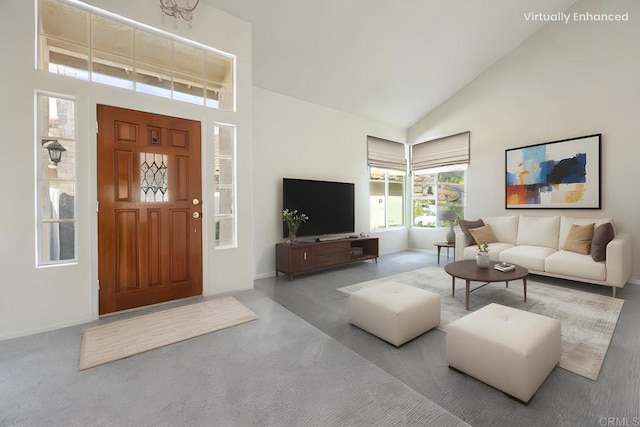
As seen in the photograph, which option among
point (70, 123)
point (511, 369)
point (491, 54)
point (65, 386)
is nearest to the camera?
point (511, 369)

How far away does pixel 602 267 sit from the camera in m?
3.31

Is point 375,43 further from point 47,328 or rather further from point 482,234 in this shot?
point 47,328

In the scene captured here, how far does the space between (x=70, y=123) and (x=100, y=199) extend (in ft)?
2.54

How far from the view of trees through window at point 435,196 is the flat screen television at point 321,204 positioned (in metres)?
2.16

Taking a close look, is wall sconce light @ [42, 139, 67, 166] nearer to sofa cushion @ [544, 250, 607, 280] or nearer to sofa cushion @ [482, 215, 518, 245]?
sofa cushion @ [544, 250, 607, 280]

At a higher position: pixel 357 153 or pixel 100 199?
pixel 357 153

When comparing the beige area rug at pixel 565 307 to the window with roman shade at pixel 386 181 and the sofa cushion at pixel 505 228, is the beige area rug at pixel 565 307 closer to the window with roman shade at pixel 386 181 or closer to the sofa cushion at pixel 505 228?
the sofa cushion at pixel 505 228

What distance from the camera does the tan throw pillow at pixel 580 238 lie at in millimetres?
3688

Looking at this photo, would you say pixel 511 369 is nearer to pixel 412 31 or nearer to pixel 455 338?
pixel 455 338

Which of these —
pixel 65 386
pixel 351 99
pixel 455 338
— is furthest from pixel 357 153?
pixel 65 386

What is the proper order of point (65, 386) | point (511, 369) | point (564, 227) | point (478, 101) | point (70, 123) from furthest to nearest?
point (478, 101), point (564, 227), point (70, 123), point (65, 386), point (511, 369)

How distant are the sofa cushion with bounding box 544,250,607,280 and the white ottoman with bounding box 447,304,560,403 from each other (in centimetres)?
222

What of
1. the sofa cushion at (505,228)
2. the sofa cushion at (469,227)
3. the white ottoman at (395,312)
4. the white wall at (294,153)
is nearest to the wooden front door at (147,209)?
the white wall at (294,153)

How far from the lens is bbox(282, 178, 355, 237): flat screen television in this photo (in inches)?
177
